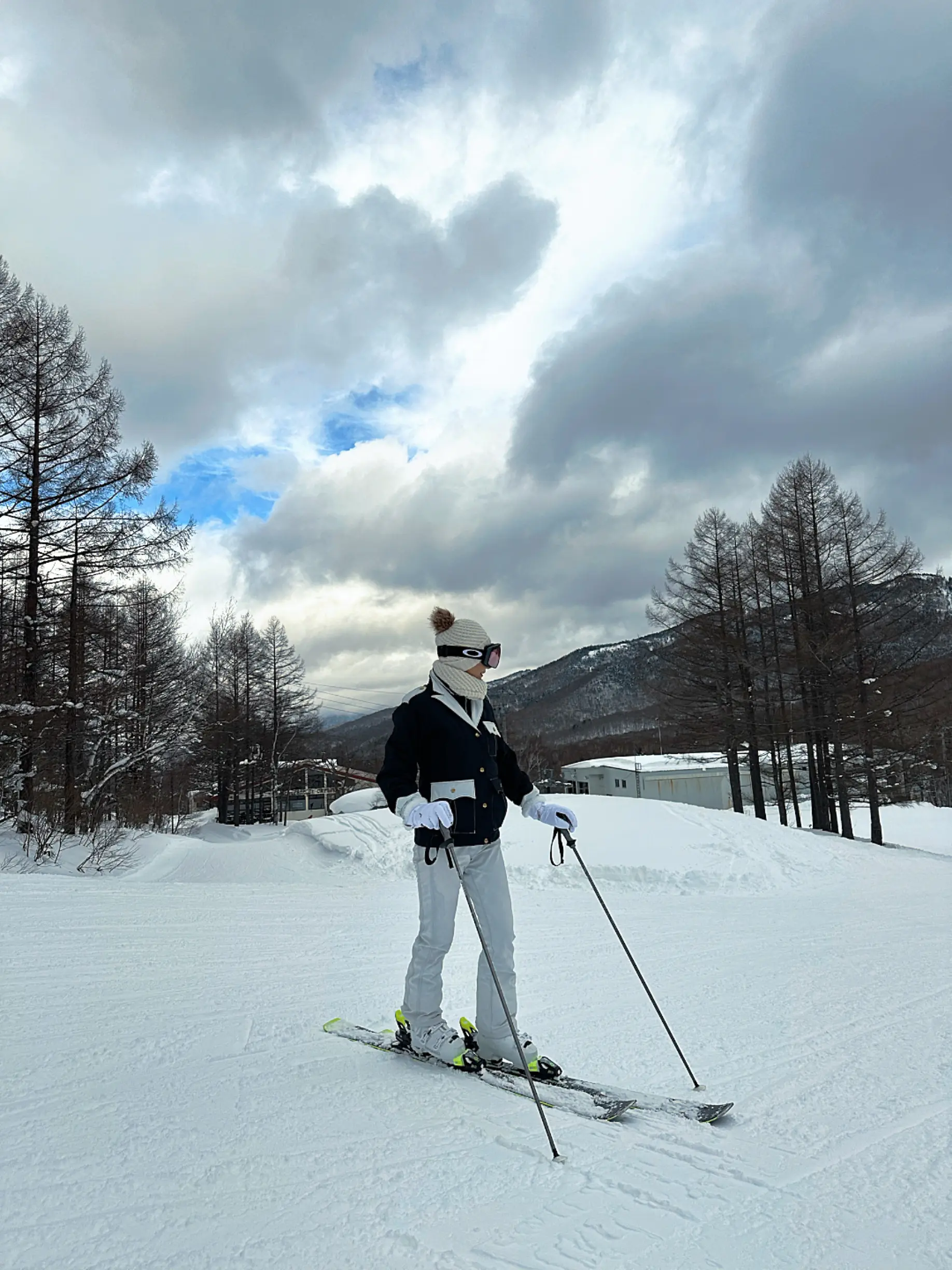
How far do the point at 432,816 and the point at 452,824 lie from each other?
0.41ft

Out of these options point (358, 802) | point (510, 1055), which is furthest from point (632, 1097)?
point (358, 802)

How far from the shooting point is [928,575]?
68.7ft

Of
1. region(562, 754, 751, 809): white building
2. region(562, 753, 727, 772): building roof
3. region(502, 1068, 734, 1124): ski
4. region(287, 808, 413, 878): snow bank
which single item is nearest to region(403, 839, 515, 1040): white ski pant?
region(502, 1068, 734, 1124): ski

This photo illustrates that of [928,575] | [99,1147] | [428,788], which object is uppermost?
[928,575]

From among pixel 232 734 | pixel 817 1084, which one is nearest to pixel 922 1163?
pixel 817 1084

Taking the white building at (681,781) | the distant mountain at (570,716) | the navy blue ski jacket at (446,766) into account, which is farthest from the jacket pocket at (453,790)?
the white building at (681,781)

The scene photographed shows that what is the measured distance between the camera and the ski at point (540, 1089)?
2.95m

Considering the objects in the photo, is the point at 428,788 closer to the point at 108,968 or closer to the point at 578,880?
the point at 108,968

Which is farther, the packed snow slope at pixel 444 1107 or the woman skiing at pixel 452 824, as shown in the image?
the woman skiing at pixel 452 824

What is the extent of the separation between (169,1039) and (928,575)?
22618 mm

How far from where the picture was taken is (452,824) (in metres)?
3.41

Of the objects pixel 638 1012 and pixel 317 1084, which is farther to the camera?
pixel 638 1012

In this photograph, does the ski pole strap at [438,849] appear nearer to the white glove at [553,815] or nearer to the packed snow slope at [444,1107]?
the white glove at [553,815]

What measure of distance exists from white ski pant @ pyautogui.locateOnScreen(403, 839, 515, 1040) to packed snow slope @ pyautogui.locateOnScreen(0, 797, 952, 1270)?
1.01 feet
